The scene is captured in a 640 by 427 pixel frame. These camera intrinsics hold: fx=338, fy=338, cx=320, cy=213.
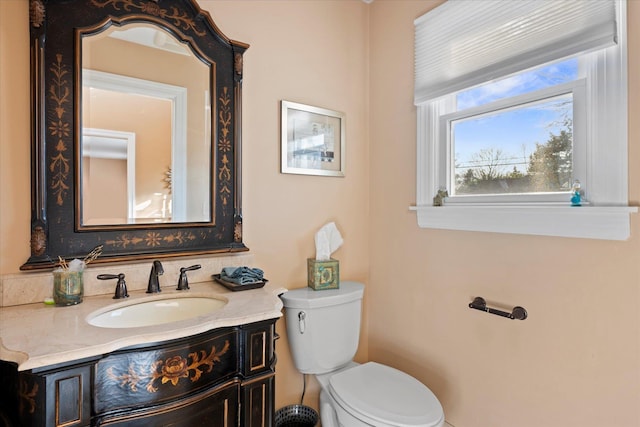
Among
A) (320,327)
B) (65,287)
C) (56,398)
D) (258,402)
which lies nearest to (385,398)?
(320,327)

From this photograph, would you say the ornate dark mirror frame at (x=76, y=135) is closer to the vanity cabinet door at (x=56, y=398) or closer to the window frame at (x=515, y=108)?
the vanity cabinet door at (x=56, y=398)

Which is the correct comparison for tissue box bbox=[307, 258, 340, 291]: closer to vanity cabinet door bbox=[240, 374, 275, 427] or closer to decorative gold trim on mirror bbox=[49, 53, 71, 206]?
vanity cabinet door bbox=[240, 374, 275, 427]

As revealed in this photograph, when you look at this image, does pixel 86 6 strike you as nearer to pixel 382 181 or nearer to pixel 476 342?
pixel 382 181

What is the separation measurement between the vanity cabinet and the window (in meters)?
1.09

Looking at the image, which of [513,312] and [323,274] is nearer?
[513,312]

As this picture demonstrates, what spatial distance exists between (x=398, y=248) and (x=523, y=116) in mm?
887

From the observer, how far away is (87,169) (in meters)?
1.27

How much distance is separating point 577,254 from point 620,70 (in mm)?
632

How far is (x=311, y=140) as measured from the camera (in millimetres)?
1863

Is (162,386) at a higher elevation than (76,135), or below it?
below

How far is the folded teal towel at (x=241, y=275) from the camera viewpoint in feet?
4.53

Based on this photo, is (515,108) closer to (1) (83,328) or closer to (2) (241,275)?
(2) (241,275)

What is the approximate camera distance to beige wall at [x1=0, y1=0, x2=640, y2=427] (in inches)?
45.5

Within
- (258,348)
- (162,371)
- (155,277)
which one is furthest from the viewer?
(155,277)
